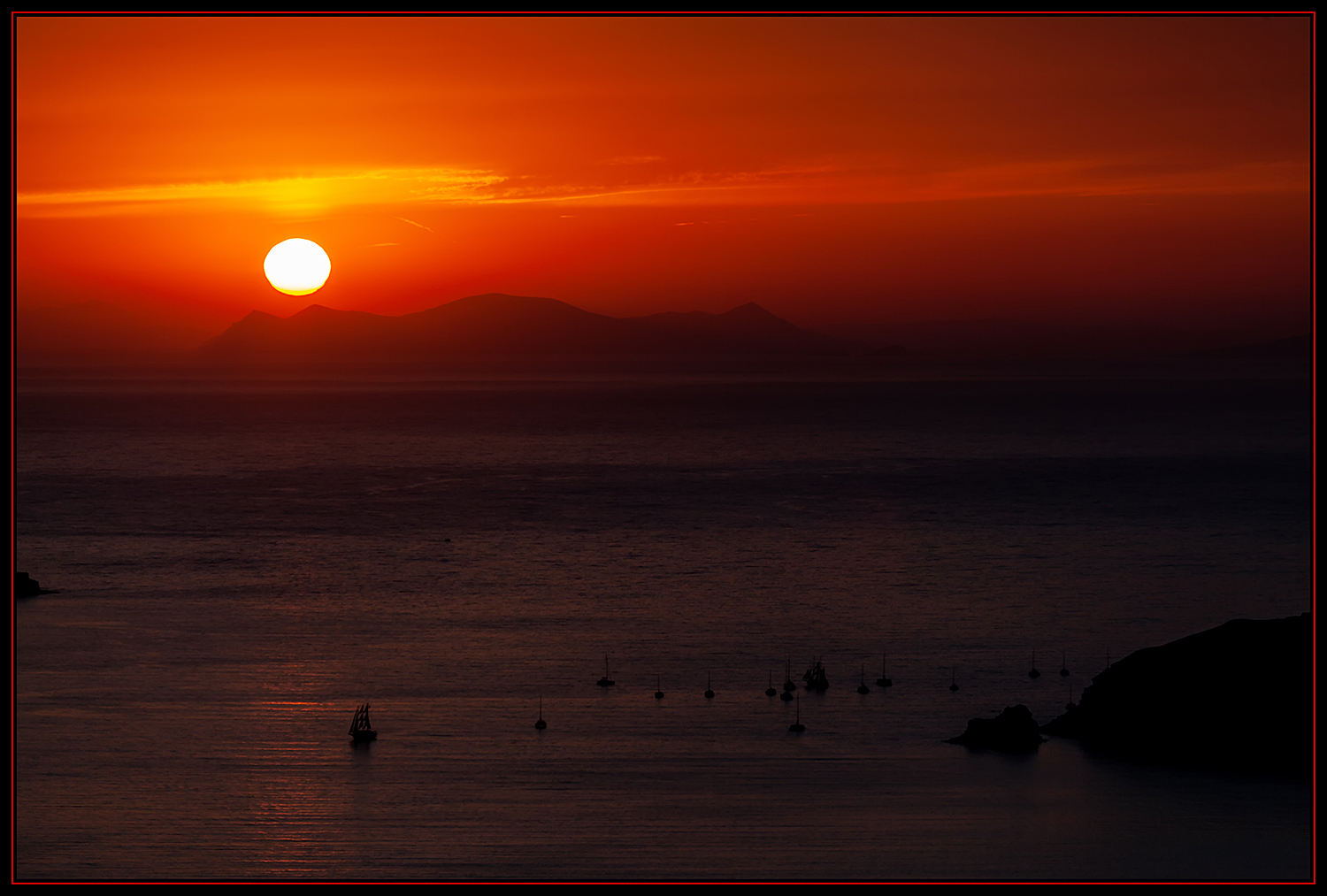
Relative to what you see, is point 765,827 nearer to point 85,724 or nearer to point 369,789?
point 369,789

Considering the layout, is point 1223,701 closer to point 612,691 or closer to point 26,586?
point 612,691

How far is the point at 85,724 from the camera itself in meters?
43.0

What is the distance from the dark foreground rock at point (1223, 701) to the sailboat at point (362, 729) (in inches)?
859

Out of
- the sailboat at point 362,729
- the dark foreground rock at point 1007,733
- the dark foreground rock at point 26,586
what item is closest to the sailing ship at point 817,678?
the dark foreground rock at point 1007,733

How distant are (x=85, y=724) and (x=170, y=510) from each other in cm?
6857

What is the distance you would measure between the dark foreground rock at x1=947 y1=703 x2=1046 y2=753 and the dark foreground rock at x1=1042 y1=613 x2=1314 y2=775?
188cm

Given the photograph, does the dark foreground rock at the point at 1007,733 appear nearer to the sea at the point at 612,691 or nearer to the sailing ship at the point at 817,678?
the sea at the point at 612,691

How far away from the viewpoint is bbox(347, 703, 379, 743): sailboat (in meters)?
41.0

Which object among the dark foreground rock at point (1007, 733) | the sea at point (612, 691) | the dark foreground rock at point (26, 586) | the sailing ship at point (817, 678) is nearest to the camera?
the sea at point (612, 691)

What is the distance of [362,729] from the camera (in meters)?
41.4

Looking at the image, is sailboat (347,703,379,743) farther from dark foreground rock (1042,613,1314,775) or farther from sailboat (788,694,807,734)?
dark foreground rock (1042,613,1314,775)

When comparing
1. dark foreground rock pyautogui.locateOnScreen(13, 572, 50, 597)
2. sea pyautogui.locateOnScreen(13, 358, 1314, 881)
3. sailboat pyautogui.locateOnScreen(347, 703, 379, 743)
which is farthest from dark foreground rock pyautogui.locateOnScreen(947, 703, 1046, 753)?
dark foreground rock pyautogui.locateOnScreen(13, 572, 50, 597)

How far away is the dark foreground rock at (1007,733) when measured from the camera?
1526 inches

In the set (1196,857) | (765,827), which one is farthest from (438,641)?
(1196,857)
